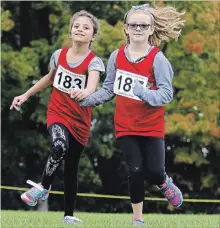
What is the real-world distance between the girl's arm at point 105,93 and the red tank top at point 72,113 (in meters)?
0.34

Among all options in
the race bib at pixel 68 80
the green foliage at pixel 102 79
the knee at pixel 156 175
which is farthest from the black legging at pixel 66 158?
the green foliage at pixel 102 79

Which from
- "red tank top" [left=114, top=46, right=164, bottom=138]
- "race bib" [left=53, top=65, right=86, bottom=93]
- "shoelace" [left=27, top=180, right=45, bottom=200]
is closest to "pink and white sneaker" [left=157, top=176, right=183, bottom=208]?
"red tank top" [left=114, top=46, right=164, bottom=138]

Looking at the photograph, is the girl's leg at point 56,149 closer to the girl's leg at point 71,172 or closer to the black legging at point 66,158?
the black legging at point 66,158

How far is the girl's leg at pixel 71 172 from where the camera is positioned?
6.73 meters

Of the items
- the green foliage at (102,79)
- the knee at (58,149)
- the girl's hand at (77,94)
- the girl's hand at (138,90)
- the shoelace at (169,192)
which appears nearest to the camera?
the girl's hand at (138,90)

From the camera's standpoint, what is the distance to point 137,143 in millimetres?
6312

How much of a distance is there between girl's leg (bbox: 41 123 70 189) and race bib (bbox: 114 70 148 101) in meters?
0.68

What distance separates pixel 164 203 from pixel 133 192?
18412 mm

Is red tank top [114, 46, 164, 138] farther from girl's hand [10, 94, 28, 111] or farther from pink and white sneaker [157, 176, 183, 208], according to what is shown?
girl's hand [10, 94, 28, 111]

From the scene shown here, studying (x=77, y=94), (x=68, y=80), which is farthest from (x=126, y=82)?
(x=68, y=80)

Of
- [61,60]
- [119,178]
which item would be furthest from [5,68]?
[61,60]

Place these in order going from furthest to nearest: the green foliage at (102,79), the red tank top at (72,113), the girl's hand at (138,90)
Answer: the green foliage at (102,79) → the red tank top at (72,113) → the girl's hand at (138,90)

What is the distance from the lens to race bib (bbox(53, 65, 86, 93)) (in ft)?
21.8

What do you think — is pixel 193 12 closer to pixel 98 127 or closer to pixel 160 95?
pixel 98 127
